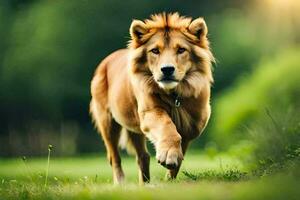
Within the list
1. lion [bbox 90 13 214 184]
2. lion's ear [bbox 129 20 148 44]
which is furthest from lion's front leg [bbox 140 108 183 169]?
lion's ear [bbox 129 20 148 44]

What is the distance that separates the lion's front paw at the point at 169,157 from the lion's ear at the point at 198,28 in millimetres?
1864

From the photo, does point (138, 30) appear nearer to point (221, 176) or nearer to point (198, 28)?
point (198, 28)

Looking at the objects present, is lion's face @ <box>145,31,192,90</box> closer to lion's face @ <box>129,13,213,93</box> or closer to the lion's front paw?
lion's face @ <box>129,13,213,93</box>

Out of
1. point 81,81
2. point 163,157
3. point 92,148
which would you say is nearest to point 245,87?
point 92,148

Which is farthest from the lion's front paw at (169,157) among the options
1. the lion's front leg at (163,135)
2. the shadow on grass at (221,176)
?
the shadow on grass at (221,176)

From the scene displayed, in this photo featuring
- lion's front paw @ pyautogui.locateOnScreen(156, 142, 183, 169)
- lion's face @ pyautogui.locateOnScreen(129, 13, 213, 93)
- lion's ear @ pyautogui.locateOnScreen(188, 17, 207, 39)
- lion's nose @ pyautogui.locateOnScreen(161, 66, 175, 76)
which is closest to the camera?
lion's front paw @ pyautogui.locateOnScreen(156, 142, 183, 169)

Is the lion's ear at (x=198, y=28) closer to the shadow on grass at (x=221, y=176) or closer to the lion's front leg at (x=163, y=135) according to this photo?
the lion's front leg at (x=163, y=135)

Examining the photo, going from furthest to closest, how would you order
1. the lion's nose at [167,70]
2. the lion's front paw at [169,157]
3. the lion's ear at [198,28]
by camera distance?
the lion's ear at [198,28] → the lion's nose at [167,70] → the lion's front paw at [169,157]

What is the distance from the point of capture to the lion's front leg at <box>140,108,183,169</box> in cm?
950

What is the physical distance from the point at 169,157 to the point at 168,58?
1.48 m

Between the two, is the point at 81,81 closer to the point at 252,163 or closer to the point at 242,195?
the point at 252,163

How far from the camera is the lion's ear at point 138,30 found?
11.1 meters

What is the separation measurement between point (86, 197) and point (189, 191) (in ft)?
2.66

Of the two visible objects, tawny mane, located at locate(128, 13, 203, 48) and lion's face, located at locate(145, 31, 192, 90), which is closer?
lion's face, located at locate(145, 31, 192, 90)
